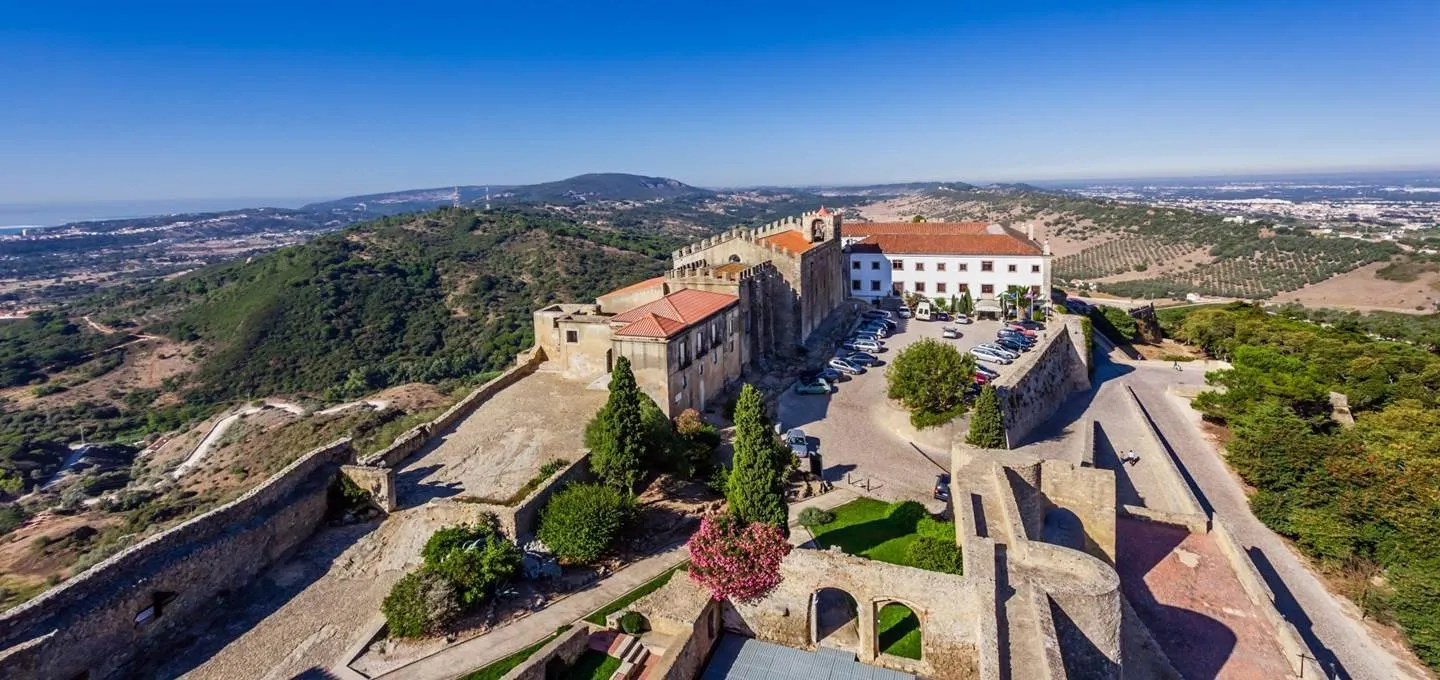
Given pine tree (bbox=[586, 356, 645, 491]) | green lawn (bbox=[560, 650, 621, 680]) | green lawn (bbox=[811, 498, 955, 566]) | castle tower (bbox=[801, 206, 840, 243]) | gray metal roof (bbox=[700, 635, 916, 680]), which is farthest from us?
castle tower (bbox=[801, 206, 840, 243])

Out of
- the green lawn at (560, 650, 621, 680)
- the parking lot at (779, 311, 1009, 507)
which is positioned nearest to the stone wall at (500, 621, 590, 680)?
the green lawn at (560, 650, 621, 680)

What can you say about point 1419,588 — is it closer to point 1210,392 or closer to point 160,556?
point 1210,392

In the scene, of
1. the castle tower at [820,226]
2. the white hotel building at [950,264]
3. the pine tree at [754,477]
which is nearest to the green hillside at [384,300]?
the castle tower at [820,226]

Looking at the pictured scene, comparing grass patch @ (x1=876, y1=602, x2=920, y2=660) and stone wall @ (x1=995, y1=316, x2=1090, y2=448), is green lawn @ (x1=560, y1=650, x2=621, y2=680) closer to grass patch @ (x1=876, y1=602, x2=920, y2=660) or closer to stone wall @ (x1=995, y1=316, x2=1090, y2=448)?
grass patch @ (x1=876, y1=602, x2=920, y2=660)

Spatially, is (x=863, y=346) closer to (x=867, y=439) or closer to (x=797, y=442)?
(x=867, y=439)

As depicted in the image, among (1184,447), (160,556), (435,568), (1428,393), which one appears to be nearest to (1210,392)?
(1184,447)

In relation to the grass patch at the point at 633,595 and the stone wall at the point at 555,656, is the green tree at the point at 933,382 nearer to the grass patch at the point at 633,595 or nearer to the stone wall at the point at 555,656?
the grass patch at the point at 633,595
